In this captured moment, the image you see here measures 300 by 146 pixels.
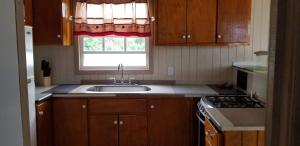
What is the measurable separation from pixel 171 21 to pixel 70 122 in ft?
5.20

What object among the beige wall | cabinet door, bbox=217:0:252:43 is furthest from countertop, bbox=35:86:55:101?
cabinet door, bbox=217:0:252:43

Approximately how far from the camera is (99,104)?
9.82ft

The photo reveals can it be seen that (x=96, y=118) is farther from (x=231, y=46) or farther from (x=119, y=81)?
(x=231, y=46)

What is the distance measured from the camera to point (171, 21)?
315cm

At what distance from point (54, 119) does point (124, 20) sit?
139 cm

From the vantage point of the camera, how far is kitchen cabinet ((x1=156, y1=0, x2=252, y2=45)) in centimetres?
313

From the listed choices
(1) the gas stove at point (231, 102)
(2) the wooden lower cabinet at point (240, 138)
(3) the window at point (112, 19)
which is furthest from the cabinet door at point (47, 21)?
(2) the wooden lower cabinet at point (240, 138)

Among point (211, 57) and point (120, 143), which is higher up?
point (211, 57)

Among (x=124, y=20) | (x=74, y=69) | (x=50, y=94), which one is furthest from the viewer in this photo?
(x=74, y=69)

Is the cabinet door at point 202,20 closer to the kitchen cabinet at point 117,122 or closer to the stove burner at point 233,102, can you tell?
the stove burner at point 233,102

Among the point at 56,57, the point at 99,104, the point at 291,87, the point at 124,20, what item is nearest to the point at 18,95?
the point at 291,87

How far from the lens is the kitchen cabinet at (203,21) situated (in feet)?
10.3

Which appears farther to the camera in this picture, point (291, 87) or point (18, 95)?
point (18, 95)

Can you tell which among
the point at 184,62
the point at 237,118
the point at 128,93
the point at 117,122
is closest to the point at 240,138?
the point at 237,118
